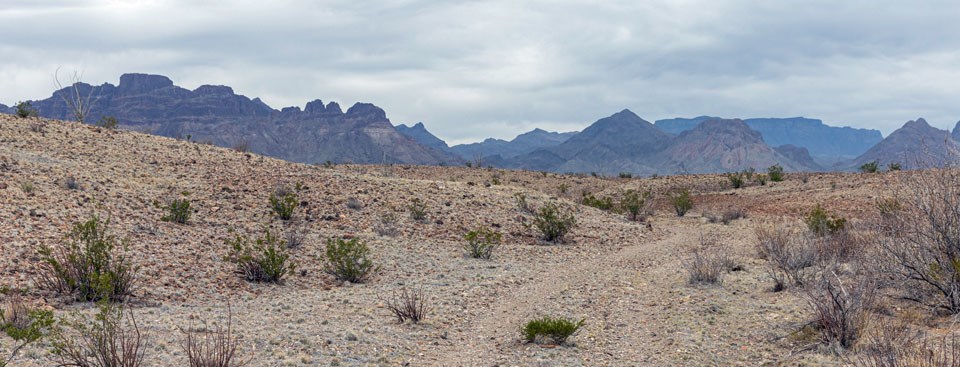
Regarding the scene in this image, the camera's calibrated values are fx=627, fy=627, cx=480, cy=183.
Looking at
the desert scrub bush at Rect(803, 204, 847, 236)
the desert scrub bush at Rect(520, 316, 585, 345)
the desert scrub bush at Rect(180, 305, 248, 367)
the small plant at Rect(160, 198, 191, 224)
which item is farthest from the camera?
the desert scrub bush at Rect(803, 204, 847, 236)

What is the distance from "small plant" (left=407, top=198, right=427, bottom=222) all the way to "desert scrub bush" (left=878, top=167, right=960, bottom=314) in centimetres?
1349

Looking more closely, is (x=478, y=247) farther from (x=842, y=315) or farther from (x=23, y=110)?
(x=23, y=110)

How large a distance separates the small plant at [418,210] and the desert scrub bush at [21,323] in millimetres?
12291

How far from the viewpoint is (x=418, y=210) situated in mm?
20906

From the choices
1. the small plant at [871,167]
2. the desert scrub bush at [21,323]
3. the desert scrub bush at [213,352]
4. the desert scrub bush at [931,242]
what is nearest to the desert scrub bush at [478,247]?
the desert scrub bush at [213,352]

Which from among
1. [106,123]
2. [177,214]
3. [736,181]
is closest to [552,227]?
[177,214]

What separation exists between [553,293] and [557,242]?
7.47 meters

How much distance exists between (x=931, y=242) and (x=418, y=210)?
47.2 ft

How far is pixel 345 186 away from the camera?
23.6 m

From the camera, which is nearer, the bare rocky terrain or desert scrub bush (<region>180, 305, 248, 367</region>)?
desert scrub bush (<region>180, 305, 248, 367</region>)

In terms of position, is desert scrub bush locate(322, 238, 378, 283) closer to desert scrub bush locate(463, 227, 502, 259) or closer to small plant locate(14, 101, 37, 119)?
desert scrub bush locate(463, 227, 502, 259)

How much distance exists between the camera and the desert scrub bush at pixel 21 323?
22.9 ft

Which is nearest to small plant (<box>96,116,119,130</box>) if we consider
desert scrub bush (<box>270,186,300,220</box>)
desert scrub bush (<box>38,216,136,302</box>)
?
desert scrub bush (<box>270,186,300,220</box>)

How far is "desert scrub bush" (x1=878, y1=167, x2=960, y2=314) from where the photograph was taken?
9367 millimetres
